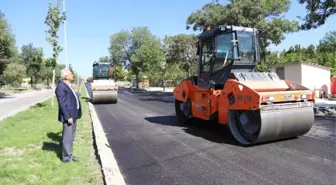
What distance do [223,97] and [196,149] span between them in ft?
5.36

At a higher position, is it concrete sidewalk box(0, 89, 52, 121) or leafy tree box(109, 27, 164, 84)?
leafy tree box(109, 27, 164, 84)

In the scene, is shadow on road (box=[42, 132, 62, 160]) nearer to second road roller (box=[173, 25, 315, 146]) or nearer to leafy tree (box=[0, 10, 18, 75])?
second road roller (box=[173, 25, 315, 146])

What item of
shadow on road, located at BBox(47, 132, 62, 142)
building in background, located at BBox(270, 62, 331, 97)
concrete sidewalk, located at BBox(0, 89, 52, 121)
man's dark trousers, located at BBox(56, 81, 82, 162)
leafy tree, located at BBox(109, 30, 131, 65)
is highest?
leafy tree, located at BBox(109, 30, 131, 65)

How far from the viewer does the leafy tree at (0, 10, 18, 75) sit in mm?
30583

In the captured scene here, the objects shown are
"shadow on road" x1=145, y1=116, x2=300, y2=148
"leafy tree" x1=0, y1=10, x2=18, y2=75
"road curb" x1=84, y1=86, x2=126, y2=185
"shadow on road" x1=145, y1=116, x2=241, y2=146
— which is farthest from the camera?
"leafy tree" x1=0, y1=10, x2=18, y2=75

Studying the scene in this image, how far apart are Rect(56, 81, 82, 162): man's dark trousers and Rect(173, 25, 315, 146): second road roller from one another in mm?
3620

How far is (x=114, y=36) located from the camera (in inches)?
2972

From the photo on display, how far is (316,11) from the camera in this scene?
1652 centimetres

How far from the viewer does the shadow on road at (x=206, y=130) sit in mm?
8992

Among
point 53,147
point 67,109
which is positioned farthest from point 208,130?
point 67,109

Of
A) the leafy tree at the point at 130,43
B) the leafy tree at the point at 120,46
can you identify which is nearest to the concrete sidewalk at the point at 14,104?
the leafy tree at the point at 130,43

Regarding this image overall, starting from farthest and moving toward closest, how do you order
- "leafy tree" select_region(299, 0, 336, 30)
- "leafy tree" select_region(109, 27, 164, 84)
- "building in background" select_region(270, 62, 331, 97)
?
"leafy tree" select_region(109, 27, 164, 84) → "building in background" select_region(270, 62, 331, 97) → "leafy tree" select_region(299, 0, 336, 30)

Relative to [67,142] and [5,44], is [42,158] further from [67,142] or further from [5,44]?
[5,44]

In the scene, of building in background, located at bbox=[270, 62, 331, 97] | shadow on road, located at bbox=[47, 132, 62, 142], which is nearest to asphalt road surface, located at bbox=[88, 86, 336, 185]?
shadow on road, located at bbox=[47, 132, 62, 142]
